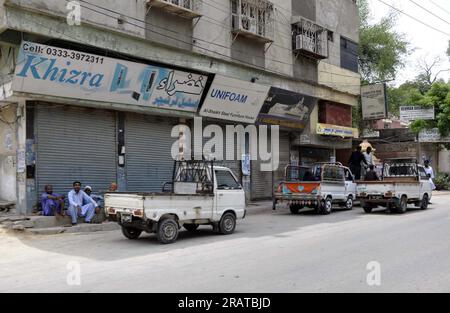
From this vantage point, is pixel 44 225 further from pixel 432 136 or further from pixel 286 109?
pixel 432 136

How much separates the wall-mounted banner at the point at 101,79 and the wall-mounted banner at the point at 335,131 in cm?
851

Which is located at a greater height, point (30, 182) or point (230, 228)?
point (30, 182)

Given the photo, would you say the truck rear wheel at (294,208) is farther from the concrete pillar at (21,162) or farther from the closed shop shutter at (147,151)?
the concrete pillar at (21,162)

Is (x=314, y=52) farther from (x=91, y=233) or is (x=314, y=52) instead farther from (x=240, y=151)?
(x=91, y=233)

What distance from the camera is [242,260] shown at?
7.93m

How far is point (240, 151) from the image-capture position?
2041cm

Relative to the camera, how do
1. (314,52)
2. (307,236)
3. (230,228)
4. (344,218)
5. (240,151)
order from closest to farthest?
(307,236) < (230,228) < (344,218) < (240,151) < (314,52)


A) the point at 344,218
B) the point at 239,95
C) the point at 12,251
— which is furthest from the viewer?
the point at 239,95

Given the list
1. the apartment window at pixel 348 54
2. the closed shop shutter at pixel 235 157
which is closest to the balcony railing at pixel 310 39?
the apartment window at pixel 348 54

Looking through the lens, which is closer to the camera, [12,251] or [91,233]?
[12,251]

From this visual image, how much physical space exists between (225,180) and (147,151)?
18.3 feet

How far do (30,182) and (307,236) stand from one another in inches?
321

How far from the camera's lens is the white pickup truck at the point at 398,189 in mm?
15969

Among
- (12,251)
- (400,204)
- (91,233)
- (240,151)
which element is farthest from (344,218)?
(12,251)
